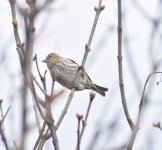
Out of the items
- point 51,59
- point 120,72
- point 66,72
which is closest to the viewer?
point 120,72

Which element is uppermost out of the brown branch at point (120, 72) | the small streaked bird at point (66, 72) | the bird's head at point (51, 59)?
the brown branch at point (120, 72)

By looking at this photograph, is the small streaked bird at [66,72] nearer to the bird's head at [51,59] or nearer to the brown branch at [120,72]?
the bird's head at [51,59]

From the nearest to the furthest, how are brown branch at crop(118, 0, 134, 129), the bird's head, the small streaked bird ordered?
brown branch at crop(118, 0, 134, 129) < the small streaked bird < the bird's head

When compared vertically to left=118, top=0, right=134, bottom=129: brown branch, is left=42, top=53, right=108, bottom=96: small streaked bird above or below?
below

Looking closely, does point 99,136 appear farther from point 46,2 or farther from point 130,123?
point 46,2

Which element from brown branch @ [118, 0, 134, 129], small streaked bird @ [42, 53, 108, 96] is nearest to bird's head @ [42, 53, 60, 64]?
small streaked bird @ [42, 53, 108, 96]

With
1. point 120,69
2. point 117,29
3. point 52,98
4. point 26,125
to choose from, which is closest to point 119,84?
point 120,69

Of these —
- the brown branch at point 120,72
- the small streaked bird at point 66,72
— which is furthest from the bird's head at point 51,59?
the brown branch at point 120,72

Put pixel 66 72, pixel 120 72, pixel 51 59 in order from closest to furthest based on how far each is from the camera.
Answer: pixel 120 72
pixel 66 72
pixel 51 59

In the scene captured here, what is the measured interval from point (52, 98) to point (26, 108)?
0.79 feet

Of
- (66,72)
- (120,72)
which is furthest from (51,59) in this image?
(120,72)

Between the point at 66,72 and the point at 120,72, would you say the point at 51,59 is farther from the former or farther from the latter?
the point at 120,72

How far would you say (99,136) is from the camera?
2.93 metres

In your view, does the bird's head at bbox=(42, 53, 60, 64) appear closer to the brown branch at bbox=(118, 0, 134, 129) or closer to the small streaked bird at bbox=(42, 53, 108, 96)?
the small streaked bird at bbox=(42, 53, 108, 96)
